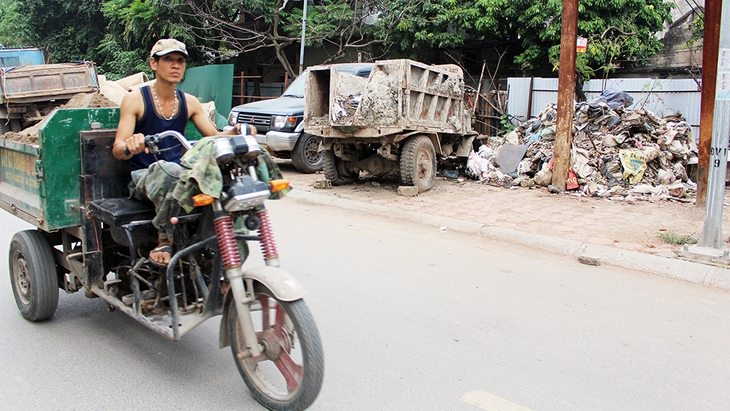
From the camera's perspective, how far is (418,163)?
9.46 m

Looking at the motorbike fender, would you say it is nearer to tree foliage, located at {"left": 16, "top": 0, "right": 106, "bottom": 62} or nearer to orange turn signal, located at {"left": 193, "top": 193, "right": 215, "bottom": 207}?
orange turn signal, located at {"left": 193, "top": 193, "right": 215, "bottom": 207}

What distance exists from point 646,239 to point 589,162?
363 centimetres

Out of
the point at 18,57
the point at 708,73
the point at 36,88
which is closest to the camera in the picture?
the point at 708,73

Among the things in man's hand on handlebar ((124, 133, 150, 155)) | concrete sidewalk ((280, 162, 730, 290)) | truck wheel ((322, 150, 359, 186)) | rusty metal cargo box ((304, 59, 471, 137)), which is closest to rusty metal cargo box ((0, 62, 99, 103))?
rusty metal cargo box ((304, 59, 471, 137))

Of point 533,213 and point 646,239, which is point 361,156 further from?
point 646,239

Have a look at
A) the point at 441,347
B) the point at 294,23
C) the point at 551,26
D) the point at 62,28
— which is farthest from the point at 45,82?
the point at 62,28

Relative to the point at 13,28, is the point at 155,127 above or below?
below

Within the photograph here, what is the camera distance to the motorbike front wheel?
278 centimetres

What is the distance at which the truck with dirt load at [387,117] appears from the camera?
8742 mm

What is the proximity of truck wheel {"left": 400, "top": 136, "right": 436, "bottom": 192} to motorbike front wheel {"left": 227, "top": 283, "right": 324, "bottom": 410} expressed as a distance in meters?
6.24

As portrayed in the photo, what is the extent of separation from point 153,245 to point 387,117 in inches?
216

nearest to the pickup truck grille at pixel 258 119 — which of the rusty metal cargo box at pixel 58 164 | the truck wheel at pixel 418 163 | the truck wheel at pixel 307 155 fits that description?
the truck wheel at pixel 307 155

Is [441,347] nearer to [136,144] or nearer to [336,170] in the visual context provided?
[136,144]

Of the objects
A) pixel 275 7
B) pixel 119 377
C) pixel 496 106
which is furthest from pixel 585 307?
pixel 275 7
